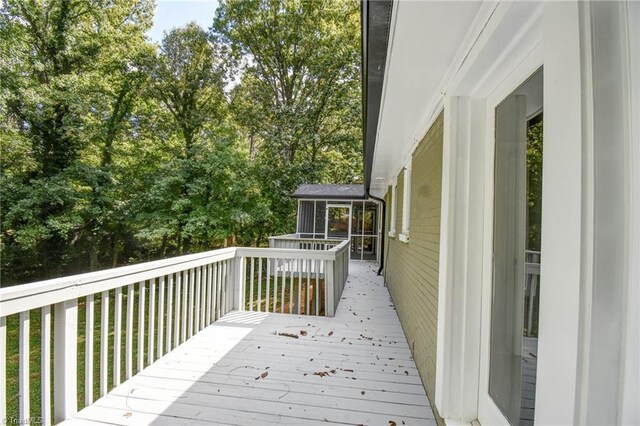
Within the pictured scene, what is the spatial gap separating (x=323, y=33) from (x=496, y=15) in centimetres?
1647

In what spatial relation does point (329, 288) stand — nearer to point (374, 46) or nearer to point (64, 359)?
point (64, 359)

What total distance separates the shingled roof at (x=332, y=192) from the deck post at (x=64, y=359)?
32.2 feet

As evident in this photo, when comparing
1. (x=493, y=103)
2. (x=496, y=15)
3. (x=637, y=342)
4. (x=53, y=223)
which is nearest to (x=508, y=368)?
(x=637, y=342)

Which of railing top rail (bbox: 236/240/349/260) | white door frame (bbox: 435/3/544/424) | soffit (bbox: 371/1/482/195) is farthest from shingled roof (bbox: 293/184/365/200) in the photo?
white door frame (bbox: 435/3/544/424)

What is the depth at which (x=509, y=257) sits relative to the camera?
4.99 feet

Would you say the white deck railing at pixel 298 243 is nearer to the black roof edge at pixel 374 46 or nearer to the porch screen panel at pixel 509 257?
the black roof edge at pixel 374 46

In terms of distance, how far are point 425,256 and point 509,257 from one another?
139cm

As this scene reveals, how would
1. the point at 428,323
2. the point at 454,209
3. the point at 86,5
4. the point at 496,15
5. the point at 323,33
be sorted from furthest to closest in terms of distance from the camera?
the point at 323,33 → the point at 86,5 → the point at 428,323 → the point at 454,209 → the point at 496,15

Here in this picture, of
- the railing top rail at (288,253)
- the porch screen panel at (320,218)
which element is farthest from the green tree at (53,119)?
the railing top rail at (288,253)

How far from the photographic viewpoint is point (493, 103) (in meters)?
1.75

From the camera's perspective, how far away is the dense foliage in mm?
9891

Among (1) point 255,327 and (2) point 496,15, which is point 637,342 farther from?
(1) point 255,327

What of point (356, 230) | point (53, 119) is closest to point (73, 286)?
point (356, 230)

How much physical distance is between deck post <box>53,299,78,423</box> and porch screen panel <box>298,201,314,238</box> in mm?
10057
